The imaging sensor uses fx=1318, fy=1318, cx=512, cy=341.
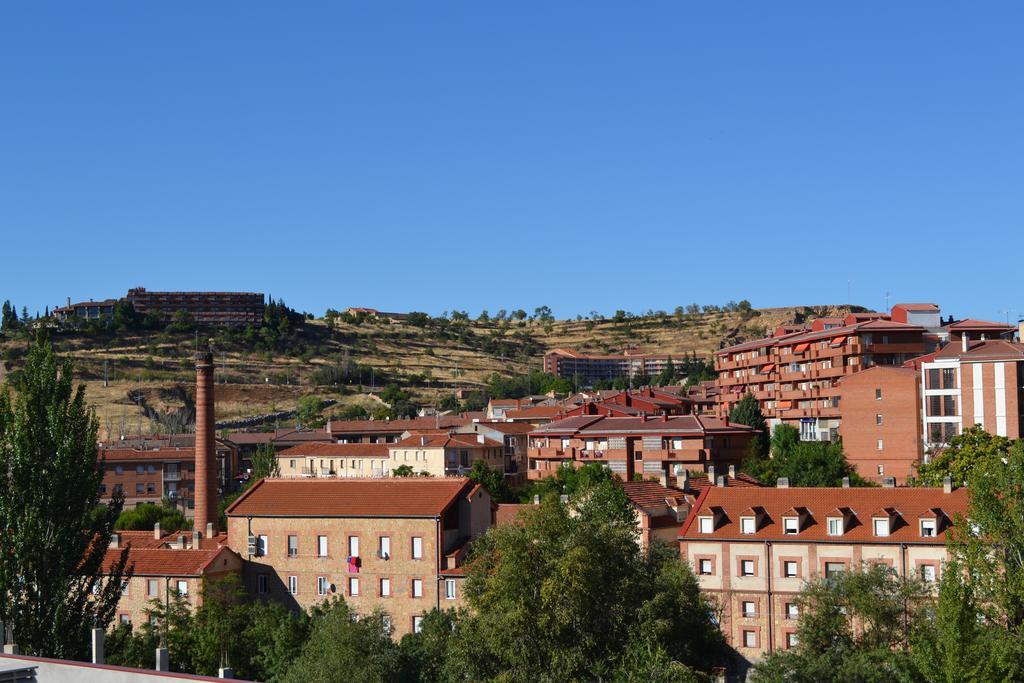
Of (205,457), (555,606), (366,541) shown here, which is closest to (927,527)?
(555,606)

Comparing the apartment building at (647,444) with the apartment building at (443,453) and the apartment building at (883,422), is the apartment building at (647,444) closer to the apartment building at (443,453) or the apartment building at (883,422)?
the apartment building at (443,453)

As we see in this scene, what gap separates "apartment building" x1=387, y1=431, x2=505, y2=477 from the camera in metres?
99.6

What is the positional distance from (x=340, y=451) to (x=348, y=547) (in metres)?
46.2

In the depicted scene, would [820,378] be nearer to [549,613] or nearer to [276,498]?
[276,498]

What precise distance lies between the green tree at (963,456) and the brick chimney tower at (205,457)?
40.8 m

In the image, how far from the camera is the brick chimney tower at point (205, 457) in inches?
3140

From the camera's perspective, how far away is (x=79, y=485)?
4438cm

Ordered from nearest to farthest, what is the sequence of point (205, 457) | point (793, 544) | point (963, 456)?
point (793, 544), point (963, 456), point (205, 457)

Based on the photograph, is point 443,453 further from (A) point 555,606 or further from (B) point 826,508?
(A) point 555,606

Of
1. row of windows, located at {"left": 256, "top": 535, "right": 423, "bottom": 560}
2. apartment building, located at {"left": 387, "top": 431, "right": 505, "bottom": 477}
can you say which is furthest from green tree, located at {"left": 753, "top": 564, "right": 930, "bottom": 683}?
apartment building, located at {"left": 387, "top": 431, "right": 505, "bottom": 477}

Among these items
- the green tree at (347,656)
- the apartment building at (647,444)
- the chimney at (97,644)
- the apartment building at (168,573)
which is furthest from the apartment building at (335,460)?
the chimney at (97,644)

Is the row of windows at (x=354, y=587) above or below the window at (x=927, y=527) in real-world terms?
below

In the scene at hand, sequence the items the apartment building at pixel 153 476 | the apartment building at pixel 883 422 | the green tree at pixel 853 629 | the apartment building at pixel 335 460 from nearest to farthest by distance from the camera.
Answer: the green tree at pixel 853 629 < the apartment building at pixel 883 422 < the apartment building at pixel 335 460 < the apartment building at pixel 153 476

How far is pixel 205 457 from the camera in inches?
3216
